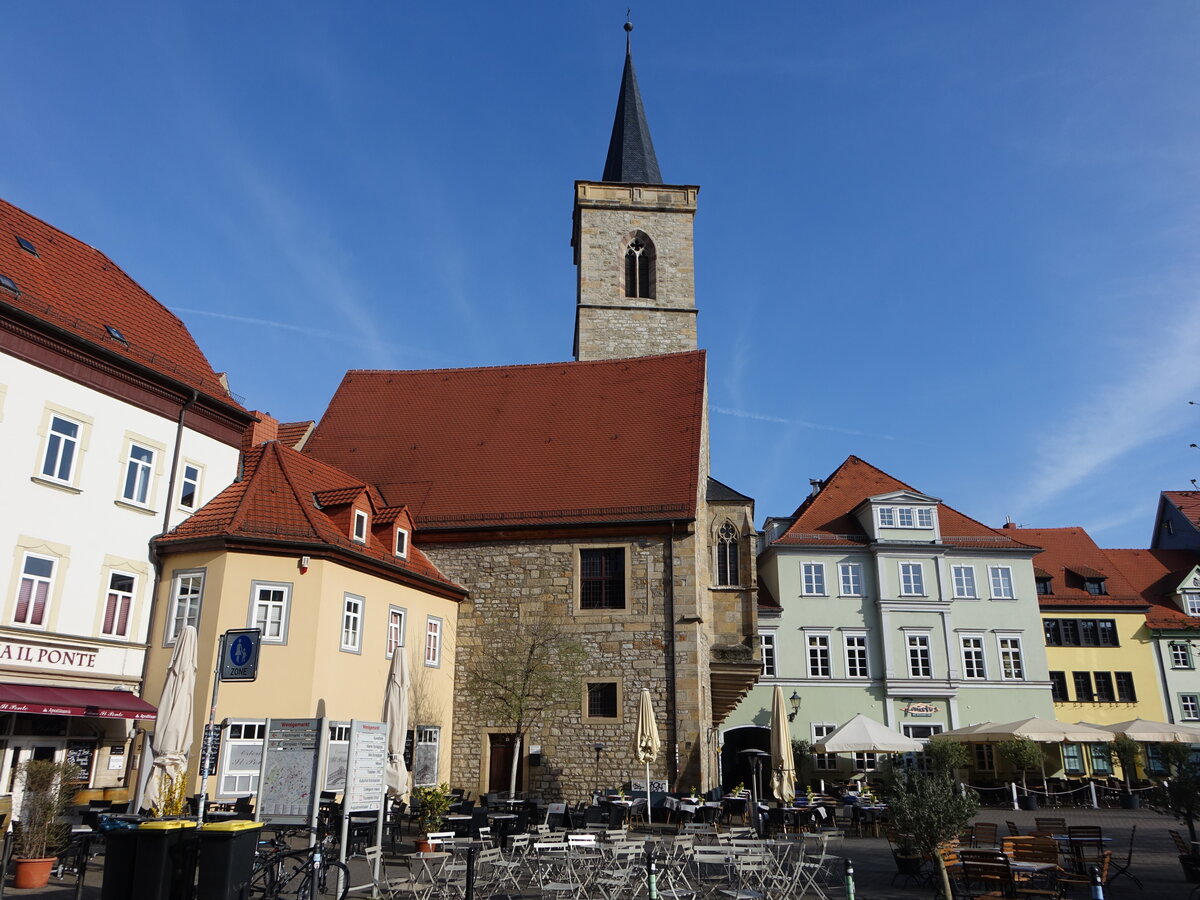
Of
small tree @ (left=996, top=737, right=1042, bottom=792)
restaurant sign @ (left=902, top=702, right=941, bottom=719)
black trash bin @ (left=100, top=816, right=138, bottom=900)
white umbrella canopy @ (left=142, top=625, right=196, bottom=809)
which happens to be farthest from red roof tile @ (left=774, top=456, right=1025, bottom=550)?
black trash bin @ (left=100, top=816, right=138, bottom=900)

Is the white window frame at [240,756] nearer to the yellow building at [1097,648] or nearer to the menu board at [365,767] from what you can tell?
the menu board at [365,767]

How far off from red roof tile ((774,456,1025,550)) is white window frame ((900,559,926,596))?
165cm

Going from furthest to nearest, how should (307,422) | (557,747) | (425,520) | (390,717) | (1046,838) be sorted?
(307,422) → (425,520) → (557,747) → (390,717) → (1046,838)

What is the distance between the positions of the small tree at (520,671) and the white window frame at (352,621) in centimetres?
383

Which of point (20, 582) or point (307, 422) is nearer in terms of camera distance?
point (20, 582)

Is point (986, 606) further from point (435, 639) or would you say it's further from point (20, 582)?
point (20, 582)

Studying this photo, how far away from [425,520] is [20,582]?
29.3ft

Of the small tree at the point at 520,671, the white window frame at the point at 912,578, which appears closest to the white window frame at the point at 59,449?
the small tree at the point at 520,671

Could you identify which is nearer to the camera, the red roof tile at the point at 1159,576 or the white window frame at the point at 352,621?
the white window frame at the point at 352,621

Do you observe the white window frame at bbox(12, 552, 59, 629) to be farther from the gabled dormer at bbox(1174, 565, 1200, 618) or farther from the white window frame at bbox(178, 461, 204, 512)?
the gabled dormer at bbox(1174, 565, 1200, 618)

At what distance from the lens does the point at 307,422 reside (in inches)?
1014

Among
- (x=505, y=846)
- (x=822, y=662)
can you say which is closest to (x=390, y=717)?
(x=505, y=846)

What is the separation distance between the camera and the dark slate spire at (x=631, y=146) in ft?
129

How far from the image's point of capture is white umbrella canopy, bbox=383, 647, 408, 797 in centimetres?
1422
